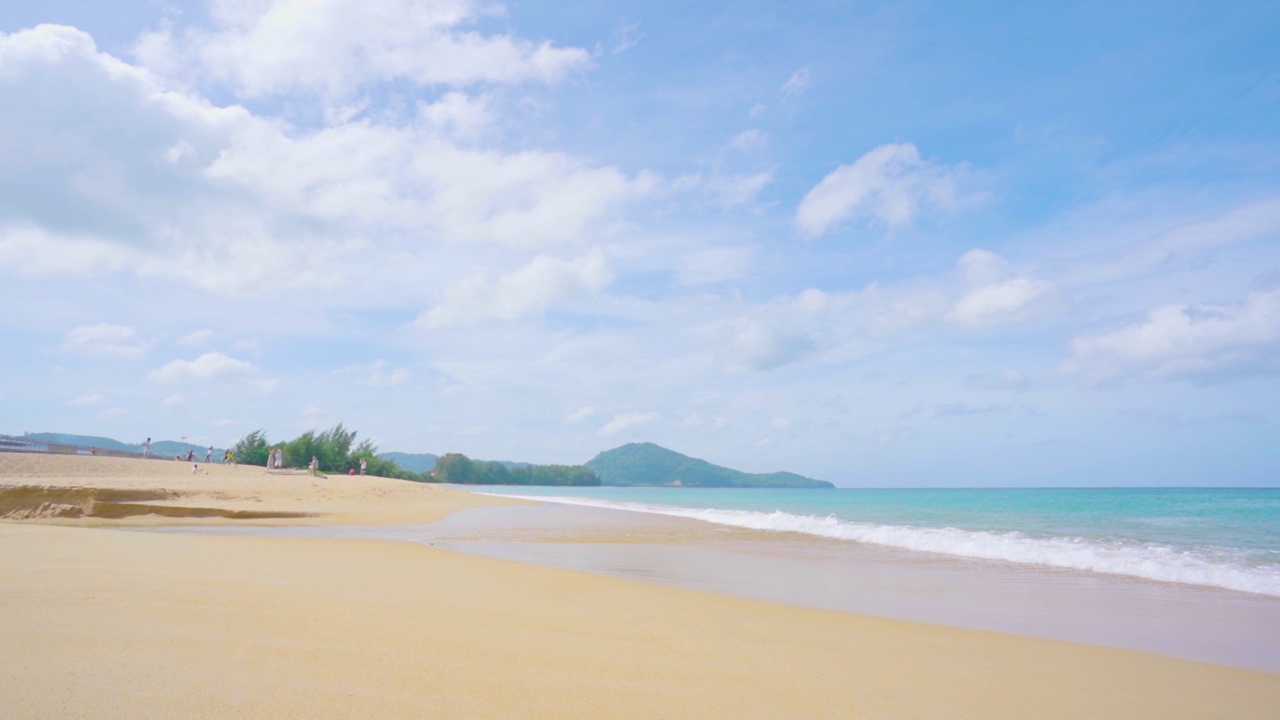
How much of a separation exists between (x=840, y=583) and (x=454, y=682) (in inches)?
267

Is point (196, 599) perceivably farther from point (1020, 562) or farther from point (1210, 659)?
point (1020, 562)

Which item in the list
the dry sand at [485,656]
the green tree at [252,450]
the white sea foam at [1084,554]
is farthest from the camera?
the green tree at [252,450]

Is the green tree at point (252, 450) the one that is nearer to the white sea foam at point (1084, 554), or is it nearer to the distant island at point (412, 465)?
the distant island at point (412, 465)

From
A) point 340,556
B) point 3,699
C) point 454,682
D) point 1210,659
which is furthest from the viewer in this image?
point 340,556

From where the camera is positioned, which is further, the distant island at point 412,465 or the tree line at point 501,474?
the tree line at point 501,474

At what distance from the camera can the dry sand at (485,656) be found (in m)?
3.23

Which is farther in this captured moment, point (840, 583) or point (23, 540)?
point (840, 583)

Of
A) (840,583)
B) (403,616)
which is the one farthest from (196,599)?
(840,583)

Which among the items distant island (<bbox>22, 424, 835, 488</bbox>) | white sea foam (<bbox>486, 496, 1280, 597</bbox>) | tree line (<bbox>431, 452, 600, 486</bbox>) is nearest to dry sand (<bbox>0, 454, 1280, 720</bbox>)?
white sea foam (<bbox>486, 496, 1280, 597</bbox>)

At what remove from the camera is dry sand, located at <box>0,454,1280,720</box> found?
3234 mm

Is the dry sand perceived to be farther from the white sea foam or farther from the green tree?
the green tree

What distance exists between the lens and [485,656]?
161 inches

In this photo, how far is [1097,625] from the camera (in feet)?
22.2

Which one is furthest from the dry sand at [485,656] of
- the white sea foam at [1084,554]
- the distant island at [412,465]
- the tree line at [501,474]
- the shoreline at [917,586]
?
the tree line at [501,474]
